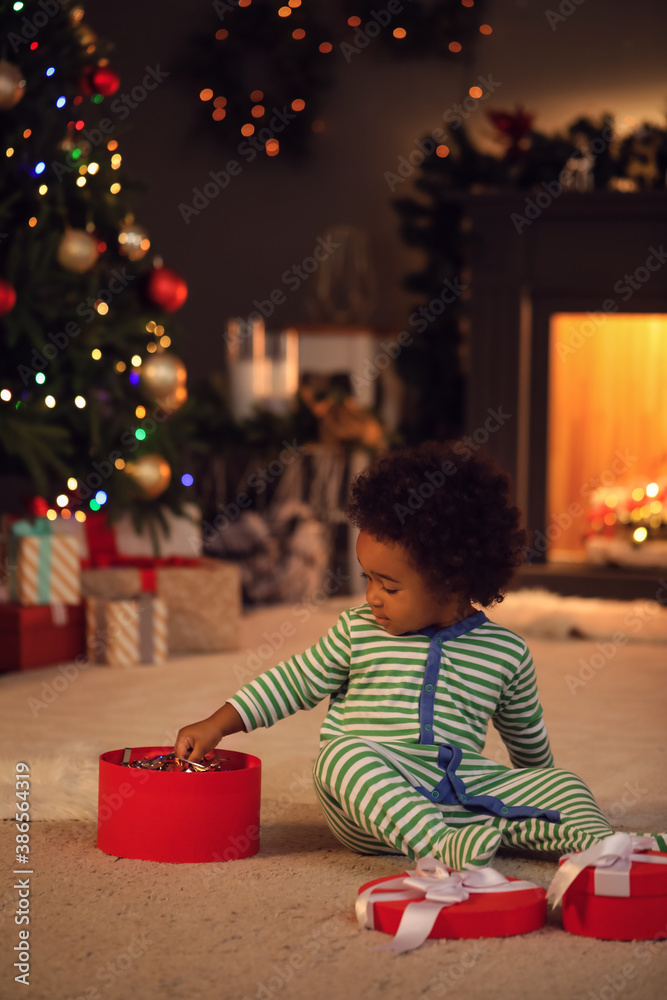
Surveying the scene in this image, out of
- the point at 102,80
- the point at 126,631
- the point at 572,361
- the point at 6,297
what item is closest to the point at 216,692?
the point at 126,631

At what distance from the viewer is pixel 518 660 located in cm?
162

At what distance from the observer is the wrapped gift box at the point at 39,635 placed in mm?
2973

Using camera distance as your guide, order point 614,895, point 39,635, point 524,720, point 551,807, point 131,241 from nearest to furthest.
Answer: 1. point 614,895
2. point 551,807
3. point 524,720
4. point 39,635
5. point 131,241

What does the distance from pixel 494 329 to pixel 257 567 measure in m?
1.28

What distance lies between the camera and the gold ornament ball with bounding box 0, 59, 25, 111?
2895 mm

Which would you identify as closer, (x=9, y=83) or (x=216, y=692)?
(x=216, y=692)

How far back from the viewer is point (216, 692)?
8.82ft

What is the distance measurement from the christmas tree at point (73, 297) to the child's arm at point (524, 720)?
5.16 feet

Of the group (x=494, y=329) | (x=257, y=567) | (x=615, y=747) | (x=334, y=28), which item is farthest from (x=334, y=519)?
(x=615, y=747)


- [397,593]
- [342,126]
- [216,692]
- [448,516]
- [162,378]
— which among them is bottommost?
[216,692]

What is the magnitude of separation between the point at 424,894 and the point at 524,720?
41cm

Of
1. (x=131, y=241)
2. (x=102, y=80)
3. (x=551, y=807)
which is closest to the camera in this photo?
(x=551, y=807)

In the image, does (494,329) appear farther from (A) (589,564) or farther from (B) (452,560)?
(B) (452,560)

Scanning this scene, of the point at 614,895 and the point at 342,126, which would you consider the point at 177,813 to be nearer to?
the point at 614,895
